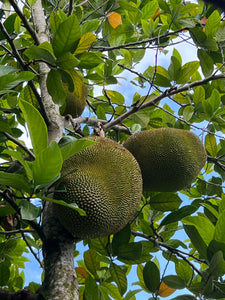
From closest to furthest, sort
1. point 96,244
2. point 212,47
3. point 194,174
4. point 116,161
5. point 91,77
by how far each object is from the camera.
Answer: point 116,161, point 96,244, point 194,174, point 212,47, point 91,77

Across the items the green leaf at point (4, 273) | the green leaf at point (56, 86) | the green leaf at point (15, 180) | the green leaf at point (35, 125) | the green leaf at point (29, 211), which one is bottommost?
the green leaf at point (4, 273)

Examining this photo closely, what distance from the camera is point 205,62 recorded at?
1.54 meters

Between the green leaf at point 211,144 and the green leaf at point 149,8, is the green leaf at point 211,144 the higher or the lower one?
the lower one

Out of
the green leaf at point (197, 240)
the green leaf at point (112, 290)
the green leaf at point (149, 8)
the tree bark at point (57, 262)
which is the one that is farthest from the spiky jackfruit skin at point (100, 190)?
the green leaf at point (149, 8)

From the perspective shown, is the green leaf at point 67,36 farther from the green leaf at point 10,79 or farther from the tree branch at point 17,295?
the tree branch at point 17,295

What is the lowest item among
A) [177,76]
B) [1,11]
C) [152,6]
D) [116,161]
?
[116,161]

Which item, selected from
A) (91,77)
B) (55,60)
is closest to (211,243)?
(55,60)

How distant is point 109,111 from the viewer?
2.07 m

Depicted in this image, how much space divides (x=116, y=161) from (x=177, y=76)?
2.38ft

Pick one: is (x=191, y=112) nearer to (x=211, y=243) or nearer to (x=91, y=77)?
(x=91, y=77)

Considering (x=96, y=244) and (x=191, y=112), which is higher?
(x=191, y=112)

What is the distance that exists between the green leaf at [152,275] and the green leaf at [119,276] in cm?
9

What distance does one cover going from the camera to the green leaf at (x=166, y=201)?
53.2 inches

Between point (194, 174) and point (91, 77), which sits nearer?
point (194, 174)
